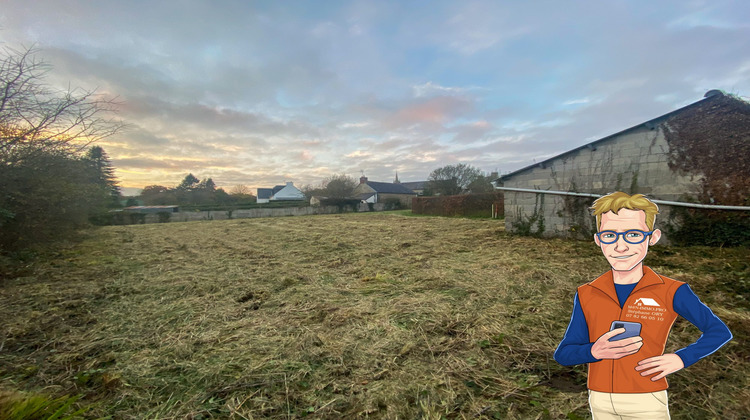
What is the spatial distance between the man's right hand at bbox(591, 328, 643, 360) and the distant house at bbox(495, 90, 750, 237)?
872 centimetres

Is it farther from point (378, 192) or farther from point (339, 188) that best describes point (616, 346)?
point (378, 192)

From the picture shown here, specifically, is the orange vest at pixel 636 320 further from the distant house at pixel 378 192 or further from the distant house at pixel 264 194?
the distant house at pixel 264 194

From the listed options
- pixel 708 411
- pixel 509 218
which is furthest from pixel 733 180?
pixel 708 411

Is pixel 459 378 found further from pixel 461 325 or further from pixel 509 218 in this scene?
pixel 509 218

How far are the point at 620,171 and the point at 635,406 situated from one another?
922cm

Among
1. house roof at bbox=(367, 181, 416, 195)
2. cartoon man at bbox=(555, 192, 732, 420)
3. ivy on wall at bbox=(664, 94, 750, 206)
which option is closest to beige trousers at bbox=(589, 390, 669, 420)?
cartoon man at bbox=(555, 192, 732, 420)

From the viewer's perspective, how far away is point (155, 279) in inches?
224

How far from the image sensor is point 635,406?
3.53ft

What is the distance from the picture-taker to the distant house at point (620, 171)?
22.1 ft

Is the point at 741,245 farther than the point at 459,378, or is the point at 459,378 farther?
the point at 741,245

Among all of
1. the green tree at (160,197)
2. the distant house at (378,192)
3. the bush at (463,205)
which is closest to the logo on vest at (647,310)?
the bush at (463,205)

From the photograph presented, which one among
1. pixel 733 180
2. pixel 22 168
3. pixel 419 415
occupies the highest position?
pixel 22 168

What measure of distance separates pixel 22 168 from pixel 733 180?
1613 centimetres

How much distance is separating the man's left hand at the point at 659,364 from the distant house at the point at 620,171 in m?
8.69
